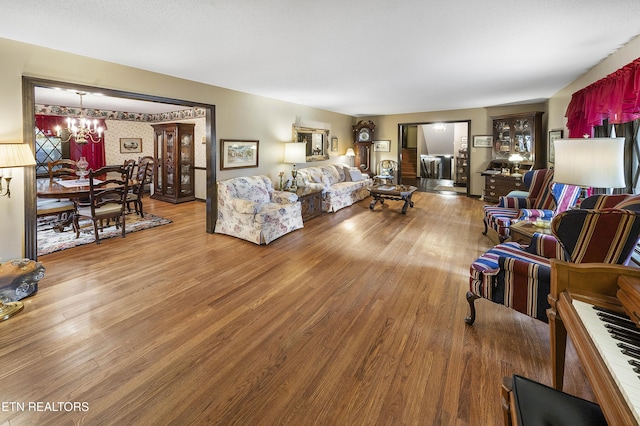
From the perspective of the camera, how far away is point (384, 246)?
4.09 meters

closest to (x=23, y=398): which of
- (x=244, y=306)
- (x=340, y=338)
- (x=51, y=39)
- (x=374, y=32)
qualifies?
(x=244, y=306)

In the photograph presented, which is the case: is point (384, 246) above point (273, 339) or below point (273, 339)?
above

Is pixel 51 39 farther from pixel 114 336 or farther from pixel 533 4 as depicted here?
pixel 533 4

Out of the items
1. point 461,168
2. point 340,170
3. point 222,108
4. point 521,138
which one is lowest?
point 340,170

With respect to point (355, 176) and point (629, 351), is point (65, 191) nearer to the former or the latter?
point (629, 351)

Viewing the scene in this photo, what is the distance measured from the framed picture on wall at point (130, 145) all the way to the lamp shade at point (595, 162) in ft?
30.8

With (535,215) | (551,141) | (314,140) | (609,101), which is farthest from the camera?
(314,140)

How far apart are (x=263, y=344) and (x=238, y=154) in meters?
3.75

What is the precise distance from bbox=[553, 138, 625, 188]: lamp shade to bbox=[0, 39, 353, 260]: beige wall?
14.4 ft

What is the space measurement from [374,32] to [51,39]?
3.02 m

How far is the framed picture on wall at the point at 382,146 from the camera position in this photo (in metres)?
9.06

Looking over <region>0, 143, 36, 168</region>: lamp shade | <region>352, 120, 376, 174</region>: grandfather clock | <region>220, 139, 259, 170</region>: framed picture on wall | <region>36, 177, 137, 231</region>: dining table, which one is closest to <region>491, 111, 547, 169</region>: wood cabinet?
<region>352, 120, 376, 174</region>: grandfather clock

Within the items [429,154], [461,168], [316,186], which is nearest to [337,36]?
[316,186]

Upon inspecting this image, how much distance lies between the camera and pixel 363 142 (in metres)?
8.92
